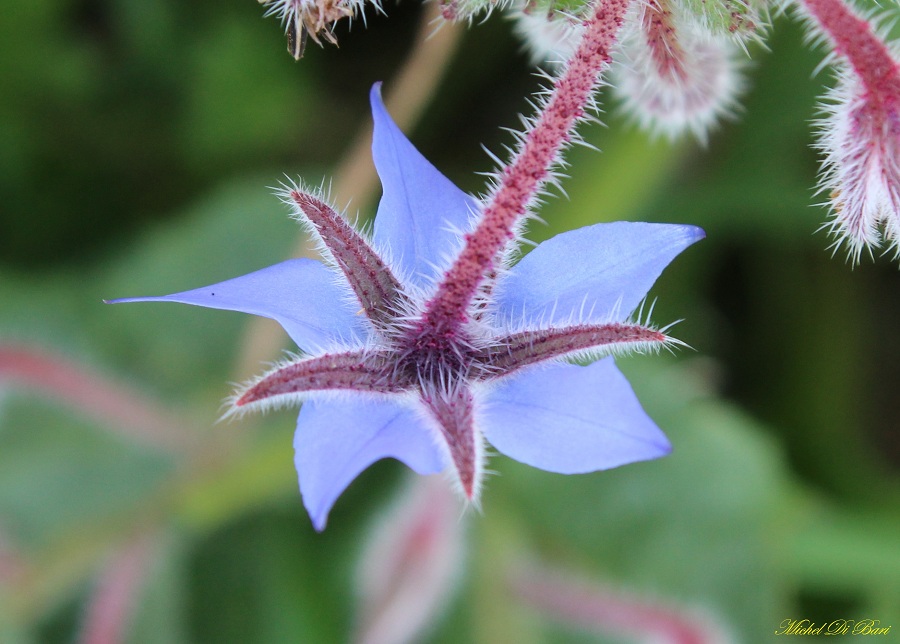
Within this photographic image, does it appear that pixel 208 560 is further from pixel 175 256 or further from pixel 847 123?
pixel 847 123

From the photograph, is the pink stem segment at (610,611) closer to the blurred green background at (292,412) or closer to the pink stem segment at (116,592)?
the blurred green background at (292,412)

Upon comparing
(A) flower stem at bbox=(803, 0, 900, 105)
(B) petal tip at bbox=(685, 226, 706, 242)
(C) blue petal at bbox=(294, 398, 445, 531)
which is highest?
(A) flower stem at bbox=(803, 0, 900, 105)

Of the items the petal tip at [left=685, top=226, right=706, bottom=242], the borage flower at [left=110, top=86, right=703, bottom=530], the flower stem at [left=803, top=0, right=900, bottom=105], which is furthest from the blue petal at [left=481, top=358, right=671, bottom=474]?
the flower stem at [left=803, top=0, right=900, bottom=105]

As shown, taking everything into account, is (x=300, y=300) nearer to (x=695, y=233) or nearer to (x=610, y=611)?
(x=695, y=233)

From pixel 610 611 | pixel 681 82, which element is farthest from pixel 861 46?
pixel 610 611

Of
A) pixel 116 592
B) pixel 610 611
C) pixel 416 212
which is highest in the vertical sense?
pixel 416 212
